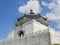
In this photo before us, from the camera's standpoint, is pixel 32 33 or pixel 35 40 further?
pixel 32 33

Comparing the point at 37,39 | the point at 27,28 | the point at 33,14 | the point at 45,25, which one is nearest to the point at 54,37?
the point at 37,39

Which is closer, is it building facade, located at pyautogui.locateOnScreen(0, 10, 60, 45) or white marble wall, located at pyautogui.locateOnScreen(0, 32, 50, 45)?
white marble wall, located at pyautogui.locateOnScreen(0, 32, 50, 45)

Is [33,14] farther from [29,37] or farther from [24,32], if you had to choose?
[29,37]

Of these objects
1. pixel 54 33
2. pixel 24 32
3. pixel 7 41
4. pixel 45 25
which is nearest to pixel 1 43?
pixel 7 41

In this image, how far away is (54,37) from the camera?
32688mm

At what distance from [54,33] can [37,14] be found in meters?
14.6

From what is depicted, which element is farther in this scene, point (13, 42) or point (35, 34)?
point (13, 42)

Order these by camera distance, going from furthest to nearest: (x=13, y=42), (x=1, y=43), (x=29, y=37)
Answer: (x=1, y=43) → (x=13, y=42) → (x=29, y=37)

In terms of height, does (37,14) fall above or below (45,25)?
above

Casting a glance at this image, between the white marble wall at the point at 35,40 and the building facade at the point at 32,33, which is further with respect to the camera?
the building facade at the point at 32,33

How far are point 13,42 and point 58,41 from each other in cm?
1134

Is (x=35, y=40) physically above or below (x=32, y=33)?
below

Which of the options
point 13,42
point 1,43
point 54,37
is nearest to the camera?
point 54,37

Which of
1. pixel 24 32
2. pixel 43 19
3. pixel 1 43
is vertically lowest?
pixel 1 43
